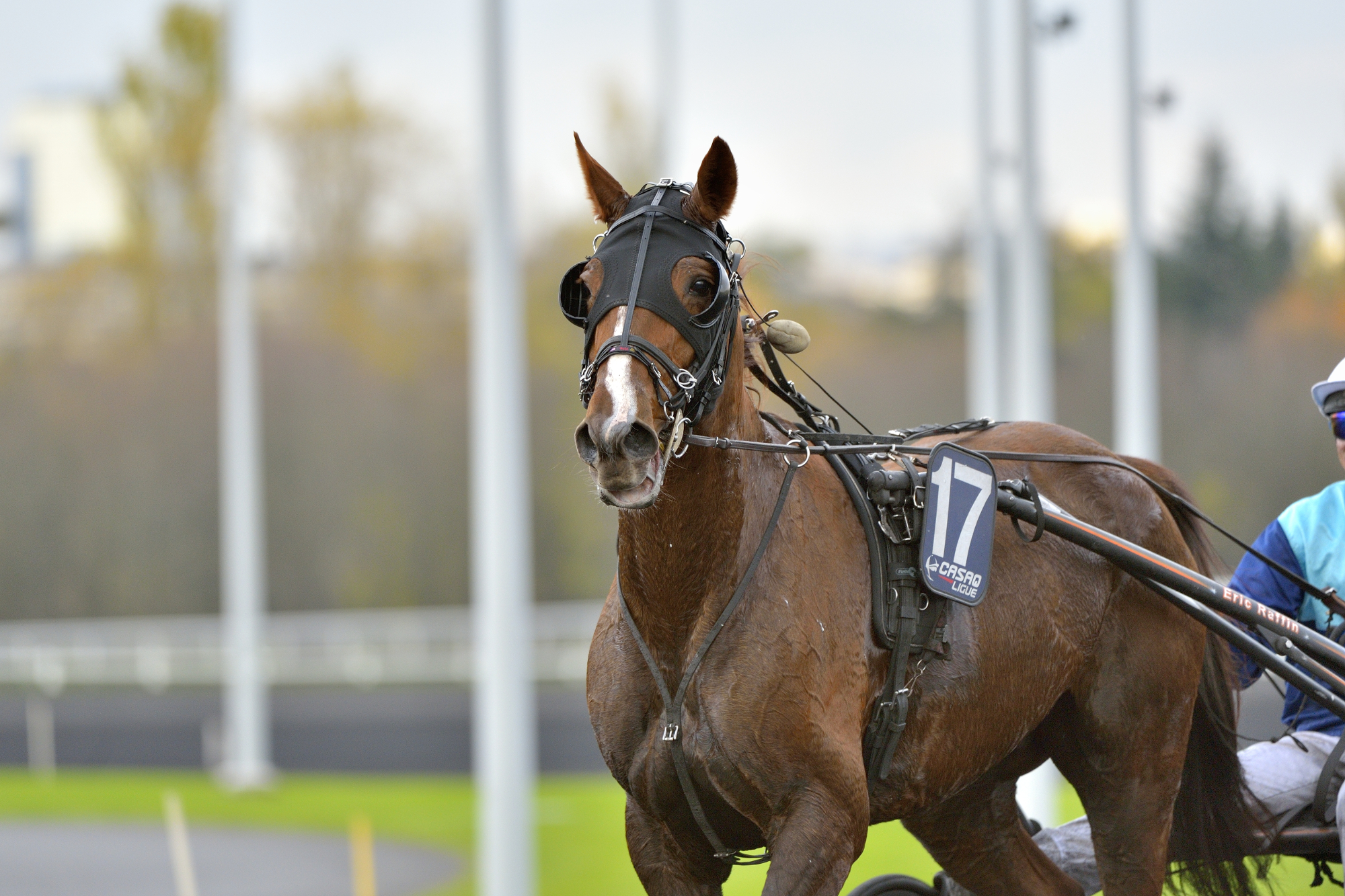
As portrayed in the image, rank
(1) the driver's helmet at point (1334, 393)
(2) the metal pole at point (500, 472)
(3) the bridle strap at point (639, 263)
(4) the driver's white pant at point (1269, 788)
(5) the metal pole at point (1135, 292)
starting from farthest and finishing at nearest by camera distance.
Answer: (5) the metal pole at point (1135, 292), (2) the metal pole at point (500, 472), (4) the driver's white pant at point (1269, 788), (1) the driver's helmet at point (1334, 393), (3) the bridle strap at point (639, 263)

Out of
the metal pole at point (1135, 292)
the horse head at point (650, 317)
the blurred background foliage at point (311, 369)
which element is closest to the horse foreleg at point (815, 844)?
the horse head at point (650, 317)

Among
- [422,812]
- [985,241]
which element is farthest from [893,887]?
[422,812]

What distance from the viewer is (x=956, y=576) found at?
297 centimetres

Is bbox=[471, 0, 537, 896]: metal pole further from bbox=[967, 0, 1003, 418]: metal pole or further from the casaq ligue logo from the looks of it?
the casaq ligue logo

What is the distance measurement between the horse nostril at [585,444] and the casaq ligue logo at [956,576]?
2.90ft

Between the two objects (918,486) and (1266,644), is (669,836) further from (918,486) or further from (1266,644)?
(1266,644)

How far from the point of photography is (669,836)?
9.46ft

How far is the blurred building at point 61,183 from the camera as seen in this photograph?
21453 millimetres

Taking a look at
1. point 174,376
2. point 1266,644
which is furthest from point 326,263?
point 1266,644

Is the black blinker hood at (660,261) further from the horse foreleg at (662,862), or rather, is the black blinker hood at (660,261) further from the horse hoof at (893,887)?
the horse hoof at (893,887)

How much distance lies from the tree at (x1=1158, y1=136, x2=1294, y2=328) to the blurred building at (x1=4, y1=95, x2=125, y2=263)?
1963 centimetres

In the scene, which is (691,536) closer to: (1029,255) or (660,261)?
(660,261)

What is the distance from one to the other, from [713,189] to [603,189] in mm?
244

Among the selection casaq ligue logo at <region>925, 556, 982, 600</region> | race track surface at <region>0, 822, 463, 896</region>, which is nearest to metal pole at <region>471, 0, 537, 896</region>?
race track surface at <region>0, 822, 463, 896</region>
